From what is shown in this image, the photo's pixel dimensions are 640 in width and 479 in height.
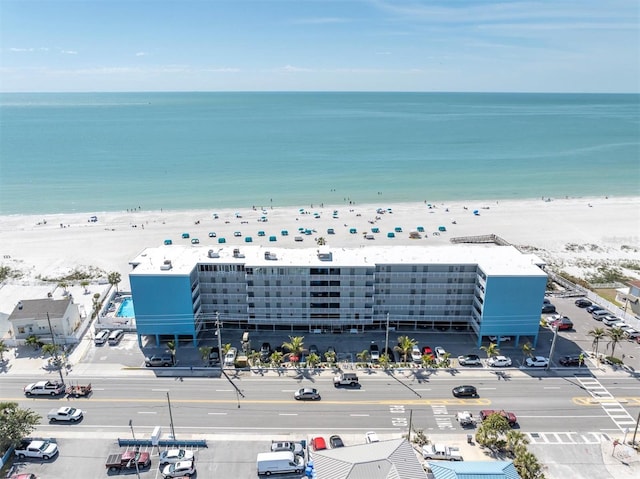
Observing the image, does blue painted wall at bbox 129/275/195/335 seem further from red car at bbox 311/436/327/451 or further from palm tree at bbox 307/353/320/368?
red car at bbox 311/436/327/451

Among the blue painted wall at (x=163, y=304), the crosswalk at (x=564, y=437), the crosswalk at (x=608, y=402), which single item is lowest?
the crosswalk at (x=564, y=437)

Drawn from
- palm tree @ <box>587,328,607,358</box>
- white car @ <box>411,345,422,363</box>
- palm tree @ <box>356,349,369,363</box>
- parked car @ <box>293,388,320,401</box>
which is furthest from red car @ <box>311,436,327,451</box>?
palm tree @ <box>587,328,607,358</box>

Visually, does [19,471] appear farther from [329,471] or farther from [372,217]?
[372,217]

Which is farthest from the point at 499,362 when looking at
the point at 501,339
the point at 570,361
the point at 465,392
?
the point at 570,361

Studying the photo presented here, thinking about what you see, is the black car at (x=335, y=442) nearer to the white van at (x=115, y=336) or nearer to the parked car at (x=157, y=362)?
the parked car at (x=157, y=362)

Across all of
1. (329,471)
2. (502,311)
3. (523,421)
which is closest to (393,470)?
(329,471)

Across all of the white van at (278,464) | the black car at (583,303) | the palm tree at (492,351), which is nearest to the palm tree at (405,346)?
the palm tree at (492,351)
